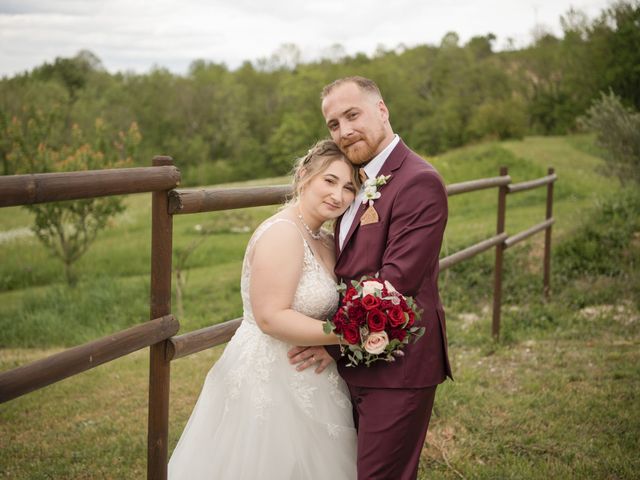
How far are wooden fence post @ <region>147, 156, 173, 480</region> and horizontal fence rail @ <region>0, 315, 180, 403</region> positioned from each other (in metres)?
0.08

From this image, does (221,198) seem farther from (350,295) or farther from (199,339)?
(350,295)

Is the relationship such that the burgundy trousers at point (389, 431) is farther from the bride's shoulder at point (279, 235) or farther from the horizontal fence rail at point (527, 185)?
the horizontal fence rail at point (527, 185)

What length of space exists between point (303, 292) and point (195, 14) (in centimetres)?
5374

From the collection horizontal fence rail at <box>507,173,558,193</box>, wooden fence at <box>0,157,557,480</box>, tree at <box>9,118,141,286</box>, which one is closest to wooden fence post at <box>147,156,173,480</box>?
wooden fence at <box>0,157,557,480</box>

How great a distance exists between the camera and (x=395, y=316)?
229 cm

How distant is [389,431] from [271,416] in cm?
49

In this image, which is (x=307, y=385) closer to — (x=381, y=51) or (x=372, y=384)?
(x=372, y=384)

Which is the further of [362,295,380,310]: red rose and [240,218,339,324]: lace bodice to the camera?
[240,218,339,324]: lace bodice

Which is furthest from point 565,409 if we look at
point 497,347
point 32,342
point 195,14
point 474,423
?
point 195,14

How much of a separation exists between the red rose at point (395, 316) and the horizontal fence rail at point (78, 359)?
38.1 inches

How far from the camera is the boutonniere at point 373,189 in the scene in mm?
2673

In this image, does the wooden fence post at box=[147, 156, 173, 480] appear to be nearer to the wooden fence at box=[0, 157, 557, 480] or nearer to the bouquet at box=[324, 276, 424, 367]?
the wooden fence at box=[0, 157, 557, 480]

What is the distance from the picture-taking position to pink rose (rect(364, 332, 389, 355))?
232cm

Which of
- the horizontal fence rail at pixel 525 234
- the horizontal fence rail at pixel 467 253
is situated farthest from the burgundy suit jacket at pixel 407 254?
the horizontal fence rail at pixel 525 234
